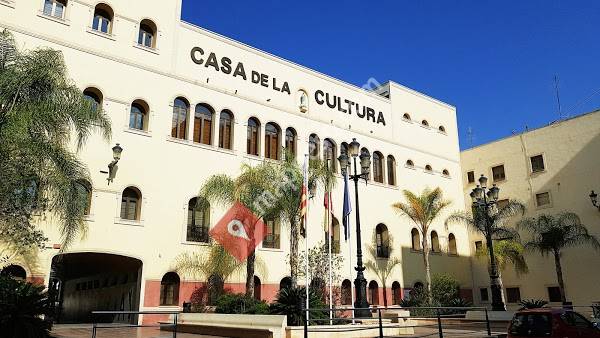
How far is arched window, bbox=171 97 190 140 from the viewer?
22.1 m

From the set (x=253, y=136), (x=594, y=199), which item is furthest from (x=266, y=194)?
(x=594, y=199)

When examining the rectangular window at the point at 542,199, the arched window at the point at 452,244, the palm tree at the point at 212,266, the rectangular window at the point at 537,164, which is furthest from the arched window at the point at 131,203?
the rectangular window at the point at 537,164

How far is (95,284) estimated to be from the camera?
87.9ft

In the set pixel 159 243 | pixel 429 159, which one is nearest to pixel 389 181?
pixel 429 159

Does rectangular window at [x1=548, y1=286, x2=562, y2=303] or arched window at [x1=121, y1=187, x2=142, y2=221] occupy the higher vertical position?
arched window at [x1=121, y1=187, x2=142, y2=221]

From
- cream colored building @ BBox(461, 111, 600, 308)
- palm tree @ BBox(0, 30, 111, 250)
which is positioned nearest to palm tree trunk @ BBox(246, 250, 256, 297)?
palm tree @ BBox(0, 30, 111, 250)

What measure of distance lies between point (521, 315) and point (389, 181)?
1868 centimetres

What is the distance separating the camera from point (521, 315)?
11.6 metres

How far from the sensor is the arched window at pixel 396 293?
27.5m

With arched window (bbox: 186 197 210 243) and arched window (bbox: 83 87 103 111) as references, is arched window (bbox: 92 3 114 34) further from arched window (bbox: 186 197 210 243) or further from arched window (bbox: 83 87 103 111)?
arched window (bbox: 186 197 210 243)

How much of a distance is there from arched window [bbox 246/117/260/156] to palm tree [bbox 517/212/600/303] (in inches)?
662

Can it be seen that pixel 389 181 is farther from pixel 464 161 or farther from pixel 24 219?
pixel 24 219

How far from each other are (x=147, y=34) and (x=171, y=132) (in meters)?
4.61

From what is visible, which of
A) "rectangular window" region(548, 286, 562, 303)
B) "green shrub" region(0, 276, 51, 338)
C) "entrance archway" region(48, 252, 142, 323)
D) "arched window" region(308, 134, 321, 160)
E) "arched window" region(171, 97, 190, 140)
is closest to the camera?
"green shrub" region(0, 276, 51, 338)
